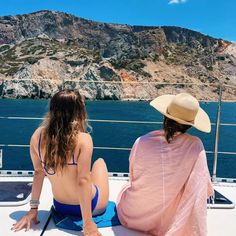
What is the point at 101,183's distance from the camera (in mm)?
1992

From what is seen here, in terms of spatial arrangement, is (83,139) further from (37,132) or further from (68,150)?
(37,132)

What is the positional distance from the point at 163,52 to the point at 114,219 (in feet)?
393

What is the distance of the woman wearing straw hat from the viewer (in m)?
1.64

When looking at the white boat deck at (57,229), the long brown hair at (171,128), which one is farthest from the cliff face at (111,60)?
the long brown hair at (171,128)

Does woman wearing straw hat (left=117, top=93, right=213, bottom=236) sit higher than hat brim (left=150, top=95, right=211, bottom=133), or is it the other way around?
hat brim (left=150, top=95, right=211, bottom=133)

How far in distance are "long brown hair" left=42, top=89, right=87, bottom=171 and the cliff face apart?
6080cm

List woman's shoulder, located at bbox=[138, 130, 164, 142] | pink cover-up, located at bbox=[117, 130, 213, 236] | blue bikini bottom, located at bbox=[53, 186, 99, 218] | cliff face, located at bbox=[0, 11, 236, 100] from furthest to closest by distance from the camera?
cliff face, located at bbox=[0, 11, 236, 100] < blue bikini bottom, located at bbox=[53, 186, 99, 218] < woman's shoulder, located at bbox=[138, 130, 164, 142] < pink cover-up, located at bbox=[117, 130, 213, 236]

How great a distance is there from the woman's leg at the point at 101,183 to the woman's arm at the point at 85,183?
0.19m

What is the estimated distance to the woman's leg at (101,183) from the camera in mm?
1939

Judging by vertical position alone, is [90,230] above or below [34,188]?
below

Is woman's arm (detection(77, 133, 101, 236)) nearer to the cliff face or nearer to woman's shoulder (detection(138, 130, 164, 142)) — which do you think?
woman's shoulder (detection(138, 130, 164, 142))

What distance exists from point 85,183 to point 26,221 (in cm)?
39

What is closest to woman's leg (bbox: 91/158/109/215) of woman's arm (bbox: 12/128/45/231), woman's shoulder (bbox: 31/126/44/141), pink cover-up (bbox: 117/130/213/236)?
pink cover-up (bbox: 117/130/213/236)

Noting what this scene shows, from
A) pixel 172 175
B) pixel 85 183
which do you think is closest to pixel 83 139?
pixel 85 183
